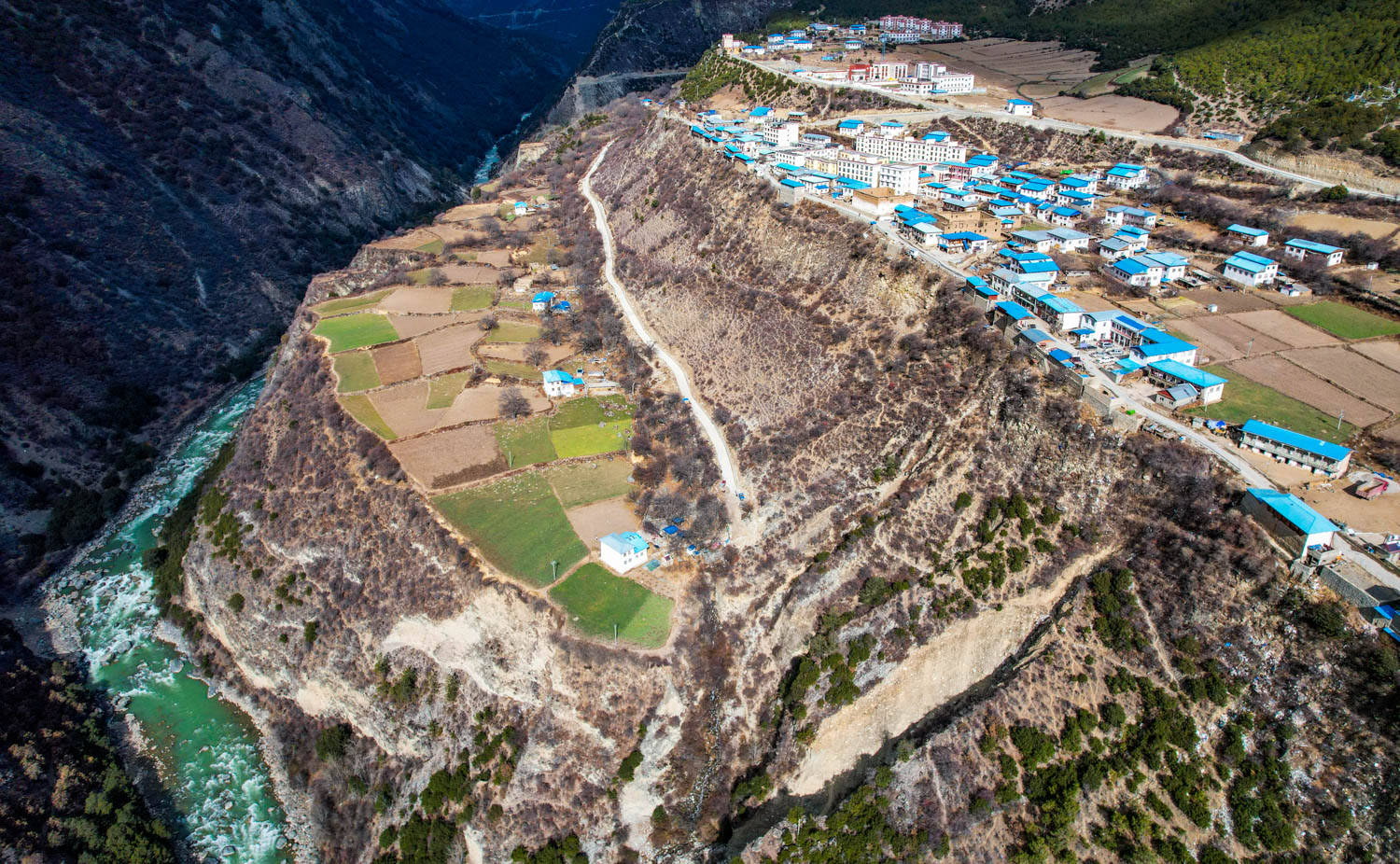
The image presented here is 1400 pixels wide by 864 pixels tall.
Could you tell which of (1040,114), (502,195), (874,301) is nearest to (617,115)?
(502,195)

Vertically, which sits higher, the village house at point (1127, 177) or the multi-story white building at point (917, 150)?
the multi-story white building at point (917, 150)

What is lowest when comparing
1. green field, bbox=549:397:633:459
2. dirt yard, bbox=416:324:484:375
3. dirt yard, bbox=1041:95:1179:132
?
green field, bbox=549:397:633:459

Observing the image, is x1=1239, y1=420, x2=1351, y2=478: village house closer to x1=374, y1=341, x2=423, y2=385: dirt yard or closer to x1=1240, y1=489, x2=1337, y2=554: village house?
x1=1240, y1=489, x2=1337, y2=554: village house

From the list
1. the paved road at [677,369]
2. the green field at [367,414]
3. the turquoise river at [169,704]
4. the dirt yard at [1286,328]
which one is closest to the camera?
the turquoise river at [169,704]

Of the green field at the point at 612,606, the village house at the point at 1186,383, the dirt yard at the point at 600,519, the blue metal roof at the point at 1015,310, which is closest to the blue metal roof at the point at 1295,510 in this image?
the village house at the point at 1186,383

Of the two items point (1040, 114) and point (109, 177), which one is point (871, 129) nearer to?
point (1040, 114)

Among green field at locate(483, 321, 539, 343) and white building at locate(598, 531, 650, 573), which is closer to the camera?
white building at locate(598, 531, 650, 573)

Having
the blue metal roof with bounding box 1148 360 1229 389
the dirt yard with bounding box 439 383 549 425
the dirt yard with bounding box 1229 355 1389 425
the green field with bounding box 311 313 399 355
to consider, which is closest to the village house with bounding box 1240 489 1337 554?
the blue metal roof with bounding box 1148 360 1229 389

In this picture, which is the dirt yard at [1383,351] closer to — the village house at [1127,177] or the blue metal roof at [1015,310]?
the blue metal roof at [1015,310]

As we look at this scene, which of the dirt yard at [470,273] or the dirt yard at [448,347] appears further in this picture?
the dirt yard at [470,273]
